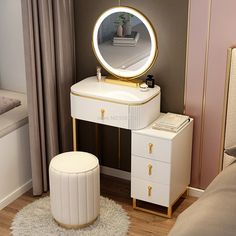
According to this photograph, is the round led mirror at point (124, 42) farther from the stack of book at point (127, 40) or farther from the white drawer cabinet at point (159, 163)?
the white drawer cabinet at point (159, 163)

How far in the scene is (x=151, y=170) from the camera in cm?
337

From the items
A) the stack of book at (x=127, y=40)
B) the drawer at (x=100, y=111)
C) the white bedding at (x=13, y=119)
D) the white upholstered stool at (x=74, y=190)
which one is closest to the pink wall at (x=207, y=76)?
the stack of book at (x=127, y=40)

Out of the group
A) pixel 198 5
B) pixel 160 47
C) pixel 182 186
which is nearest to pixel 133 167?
pixel 182 186

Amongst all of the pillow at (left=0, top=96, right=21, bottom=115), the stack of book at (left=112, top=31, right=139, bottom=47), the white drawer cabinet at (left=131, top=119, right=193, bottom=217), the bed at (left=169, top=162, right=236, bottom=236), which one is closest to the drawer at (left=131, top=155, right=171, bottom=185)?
the white drawer cabinet at (left=131, top=119, right=193, bottom=217)

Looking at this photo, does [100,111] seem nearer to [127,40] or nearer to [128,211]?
[127,40]

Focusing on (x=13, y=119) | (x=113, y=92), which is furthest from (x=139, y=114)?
(x=13, y=119)

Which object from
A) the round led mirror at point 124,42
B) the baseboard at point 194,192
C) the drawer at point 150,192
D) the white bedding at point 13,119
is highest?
the round led mirror at point 124,42

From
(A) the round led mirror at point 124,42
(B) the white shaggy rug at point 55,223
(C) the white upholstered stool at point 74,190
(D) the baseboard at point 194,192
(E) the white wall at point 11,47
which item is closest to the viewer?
(C) the white upholstered stool at point 74,190

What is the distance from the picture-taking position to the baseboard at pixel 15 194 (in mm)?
3590

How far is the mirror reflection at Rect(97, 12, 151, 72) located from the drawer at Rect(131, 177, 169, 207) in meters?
0.79

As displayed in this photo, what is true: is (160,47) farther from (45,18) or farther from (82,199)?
(82,199)

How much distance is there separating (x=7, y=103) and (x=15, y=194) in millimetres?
660

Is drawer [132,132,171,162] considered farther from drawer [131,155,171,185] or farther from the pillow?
the pillow

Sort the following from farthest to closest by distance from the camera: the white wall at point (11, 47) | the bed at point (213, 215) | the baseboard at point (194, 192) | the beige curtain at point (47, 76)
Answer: the white wall at point (11, 47) → the baseboard at point (194, 192) → the beige curtain at point (47, 76) → the bed at point (213, 215)
